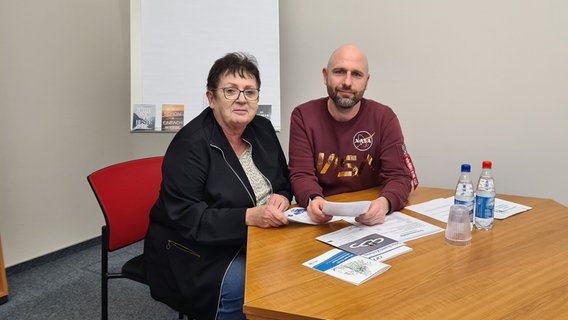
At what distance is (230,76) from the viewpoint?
177cm

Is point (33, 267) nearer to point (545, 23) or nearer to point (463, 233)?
point (463, 233)

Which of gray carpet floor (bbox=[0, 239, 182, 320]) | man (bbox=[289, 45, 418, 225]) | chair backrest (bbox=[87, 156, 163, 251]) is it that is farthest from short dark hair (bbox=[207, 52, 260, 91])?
gray carpet floor (bbox=[0, 239, 182, 320])

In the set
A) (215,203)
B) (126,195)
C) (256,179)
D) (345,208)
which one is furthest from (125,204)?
(345,208)

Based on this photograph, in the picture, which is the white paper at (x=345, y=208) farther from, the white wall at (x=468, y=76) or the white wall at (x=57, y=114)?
the white wall at (x=57, y=114)

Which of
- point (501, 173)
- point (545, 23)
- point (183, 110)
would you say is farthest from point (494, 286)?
point (183, 110)

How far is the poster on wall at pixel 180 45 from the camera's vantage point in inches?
114

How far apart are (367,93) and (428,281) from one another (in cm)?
209

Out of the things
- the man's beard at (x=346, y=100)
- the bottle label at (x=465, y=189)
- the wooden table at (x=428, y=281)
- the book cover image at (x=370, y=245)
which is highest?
the man's beard at (x=346, y=100)

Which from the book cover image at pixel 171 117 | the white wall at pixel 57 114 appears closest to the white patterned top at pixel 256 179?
the book cover image at pixel 171 117

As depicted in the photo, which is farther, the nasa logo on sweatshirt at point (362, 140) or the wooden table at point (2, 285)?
the wooden table at point (2, 285)

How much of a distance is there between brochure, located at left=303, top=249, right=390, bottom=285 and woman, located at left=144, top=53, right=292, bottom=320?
1.00ft

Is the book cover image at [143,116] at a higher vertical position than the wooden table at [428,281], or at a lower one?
higher

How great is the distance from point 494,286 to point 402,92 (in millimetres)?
2032

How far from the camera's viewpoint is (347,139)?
6.77 ft
